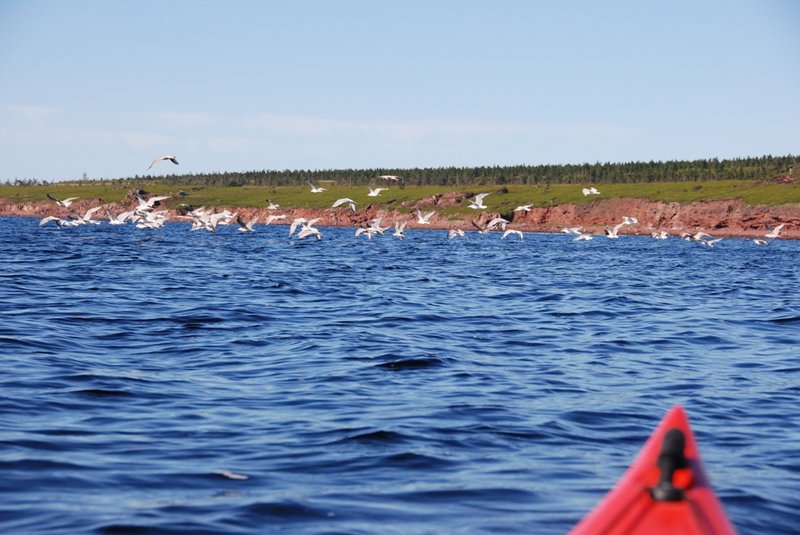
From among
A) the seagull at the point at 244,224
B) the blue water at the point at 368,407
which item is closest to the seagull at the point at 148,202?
→ the seagull at the point at 244,224

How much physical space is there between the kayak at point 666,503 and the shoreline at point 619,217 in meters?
92.2

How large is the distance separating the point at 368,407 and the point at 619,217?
354 feet

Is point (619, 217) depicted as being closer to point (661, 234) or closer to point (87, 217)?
point (661, 234)

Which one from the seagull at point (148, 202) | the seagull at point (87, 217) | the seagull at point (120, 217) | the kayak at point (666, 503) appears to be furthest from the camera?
the seagull at point (120, 217)

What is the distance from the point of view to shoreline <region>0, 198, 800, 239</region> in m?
99.9

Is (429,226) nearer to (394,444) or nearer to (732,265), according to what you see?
(732,265)

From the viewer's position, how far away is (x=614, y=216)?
384ft

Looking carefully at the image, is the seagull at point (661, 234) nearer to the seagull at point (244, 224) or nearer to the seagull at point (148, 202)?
the seagull at point (244, 224)

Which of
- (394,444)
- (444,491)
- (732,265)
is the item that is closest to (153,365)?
(394,444)

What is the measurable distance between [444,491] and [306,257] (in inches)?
1656

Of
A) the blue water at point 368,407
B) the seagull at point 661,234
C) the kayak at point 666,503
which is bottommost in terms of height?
the seagull at point 661,234

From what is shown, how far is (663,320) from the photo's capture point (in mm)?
22578

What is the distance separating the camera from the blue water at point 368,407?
7.73m

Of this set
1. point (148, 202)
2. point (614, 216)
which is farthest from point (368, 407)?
point (614, 216)
